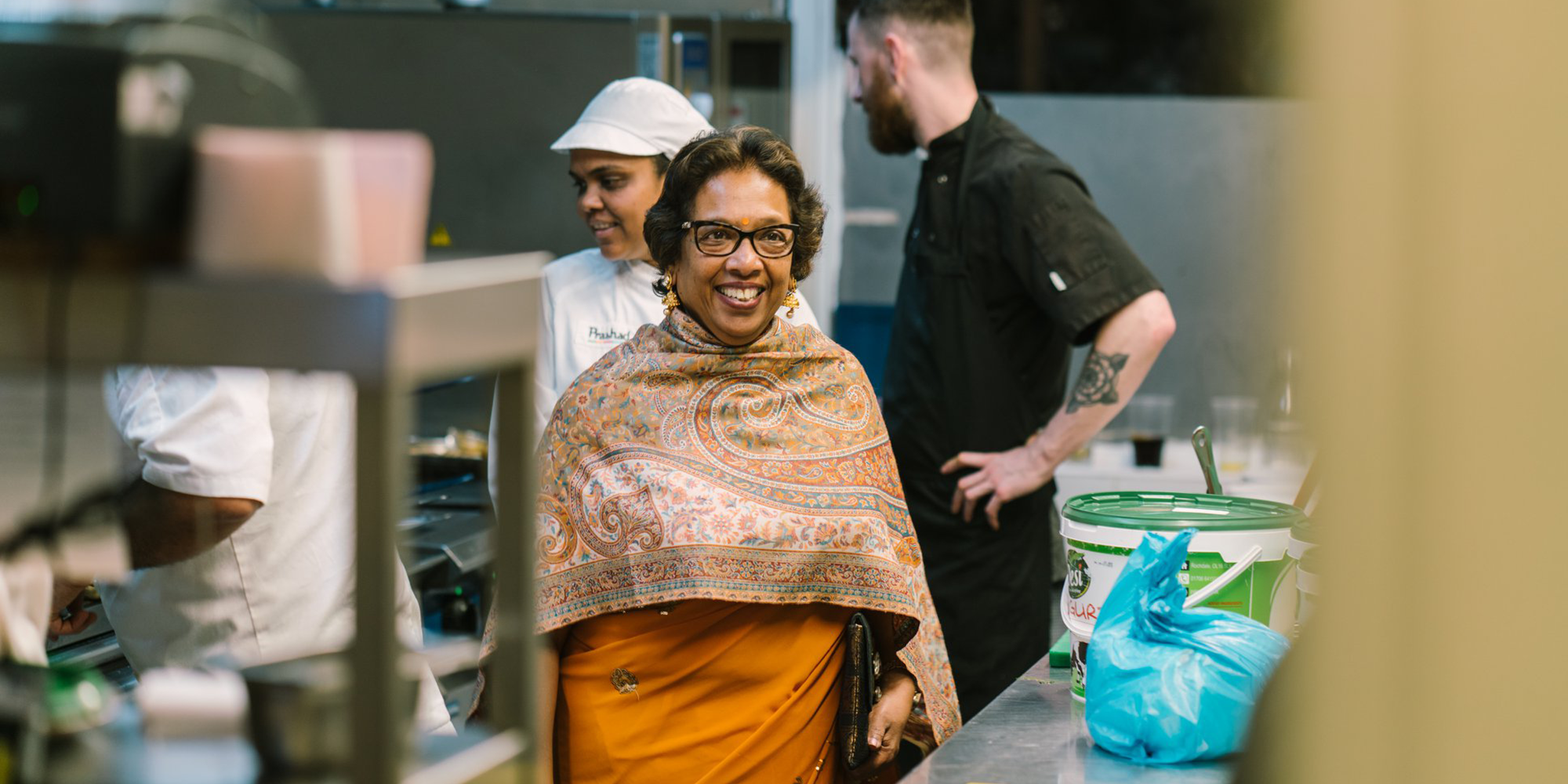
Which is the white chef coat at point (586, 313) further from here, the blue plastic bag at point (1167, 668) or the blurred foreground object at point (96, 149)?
the blurred foreground object at point (96, 149)

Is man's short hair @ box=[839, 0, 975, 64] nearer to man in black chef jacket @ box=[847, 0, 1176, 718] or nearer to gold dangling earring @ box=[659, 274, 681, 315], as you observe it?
man in black chef jacket @ box=[847, 0, 1176, 718]

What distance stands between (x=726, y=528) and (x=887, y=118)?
135 cm

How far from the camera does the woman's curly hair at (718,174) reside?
231 cm


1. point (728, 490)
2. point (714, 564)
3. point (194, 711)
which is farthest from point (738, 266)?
point (194, 711)

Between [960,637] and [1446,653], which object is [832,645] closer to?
[960,637]

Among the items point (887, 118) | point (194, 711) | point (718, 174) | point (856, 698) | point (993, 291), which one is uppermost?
point (887, 118)

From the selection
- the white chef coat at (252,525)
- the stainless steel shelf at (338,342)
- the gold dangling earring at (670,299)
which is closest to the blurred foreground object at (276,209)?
the stainless steel shelf at (338,342)

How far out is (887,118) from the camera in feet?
10.4

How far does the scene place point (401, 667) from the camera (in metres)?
0.74

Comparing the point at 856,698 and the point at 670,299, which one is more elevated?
the point at 670,299

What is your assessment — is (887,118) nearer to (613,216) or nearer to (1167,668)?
(613,216)

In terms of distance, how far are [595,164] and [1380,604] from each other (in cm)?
255

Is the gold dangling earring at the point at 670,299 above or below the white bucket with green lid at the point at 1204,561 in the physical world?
above

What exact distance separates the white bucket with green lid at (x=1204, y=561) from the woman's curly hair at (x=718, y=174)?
2.36 ft
